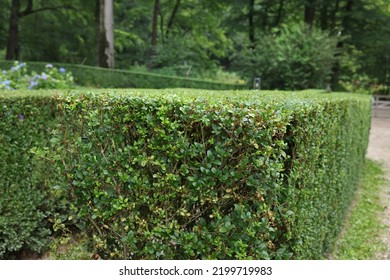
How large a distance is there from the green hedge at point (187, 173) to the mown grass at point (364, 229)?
2.20 m

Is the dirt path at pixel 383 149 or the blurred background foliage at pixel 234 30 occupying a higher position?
the blurred background foliage at pixel 234 30

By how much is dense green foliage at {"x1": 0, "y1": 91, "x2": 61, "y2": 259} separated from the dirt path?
3805 mm

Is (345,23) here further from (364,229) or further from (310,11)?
(364,229)

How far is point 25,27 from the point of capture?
23797mm

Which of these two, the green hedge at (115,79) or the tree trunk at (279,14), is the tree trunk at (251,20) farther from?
the green hedge at (115,79)

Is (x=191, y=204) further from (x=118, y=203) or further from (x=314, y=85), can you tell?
(x=314, y=85)

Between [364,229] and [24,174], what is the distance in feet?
14.4

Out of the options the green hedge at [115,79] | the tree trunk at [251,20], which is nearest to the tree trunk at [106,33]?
the green hedge at [115,79]

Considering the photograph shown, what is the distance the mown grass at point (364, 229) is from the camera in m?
4.96

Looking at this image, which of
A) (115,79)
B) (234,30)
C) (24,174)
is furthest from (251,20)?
(24,174)

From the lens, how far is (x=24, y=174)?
445cm

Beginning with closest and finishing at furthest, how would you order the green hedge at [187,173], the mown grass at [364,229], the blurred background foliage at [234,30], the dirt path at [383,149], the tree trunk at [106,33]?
1. the green hedge at [187,173]
2. the mown grass at [364,229]
3. the dirt path at [383,149]
4. the tree trunk at [106,33]
5. the blurred background foliage at [234,30]
